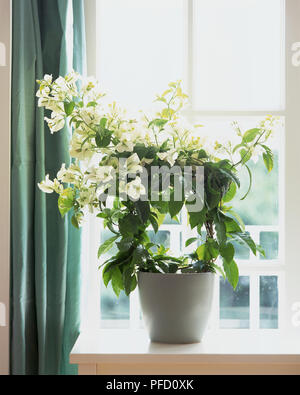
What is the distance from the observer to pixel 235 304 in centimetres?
191

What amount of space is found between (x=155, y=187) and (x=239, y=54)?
0.75 m

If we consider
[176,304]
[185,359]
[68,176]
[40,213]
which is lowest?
[185,359]

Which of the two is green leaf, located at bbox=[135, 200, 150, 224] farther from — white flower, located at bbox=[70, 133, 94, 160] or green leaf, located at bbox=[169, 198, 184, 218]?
white flower, located at bbox=[70, 133, 94, 160]

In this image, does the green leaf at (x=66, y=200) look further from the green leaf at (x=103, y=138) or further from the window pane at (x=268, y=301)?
the window pane at (x=268, y=301)

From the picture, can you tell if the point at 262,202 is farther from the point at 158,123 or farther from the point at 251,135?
the point at 158,123

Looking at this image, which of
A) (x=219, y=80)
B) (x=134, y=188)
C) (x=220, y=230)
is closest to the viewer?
(x=134, y=188)

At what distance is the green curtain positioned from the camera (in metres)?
1.61

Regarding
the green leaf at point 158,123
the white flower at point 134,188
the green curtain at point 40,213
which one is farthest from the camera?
the green curtain at point 40,213

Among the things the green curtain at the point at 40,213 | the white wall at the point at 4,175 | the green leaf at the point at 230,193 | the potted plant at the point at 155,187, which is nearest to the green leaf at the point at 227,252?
the potted plant at the point at 155,187

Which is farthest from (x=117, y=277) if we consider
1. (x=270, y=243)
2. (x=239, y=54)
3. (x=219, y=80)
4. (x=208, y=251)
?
(x=239, y=54)

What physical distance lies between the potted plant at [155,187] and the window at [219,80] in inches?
15.4

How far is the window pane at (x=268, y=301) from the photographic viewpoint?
1.90 metres

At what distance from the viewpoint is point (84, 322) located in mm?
1820
